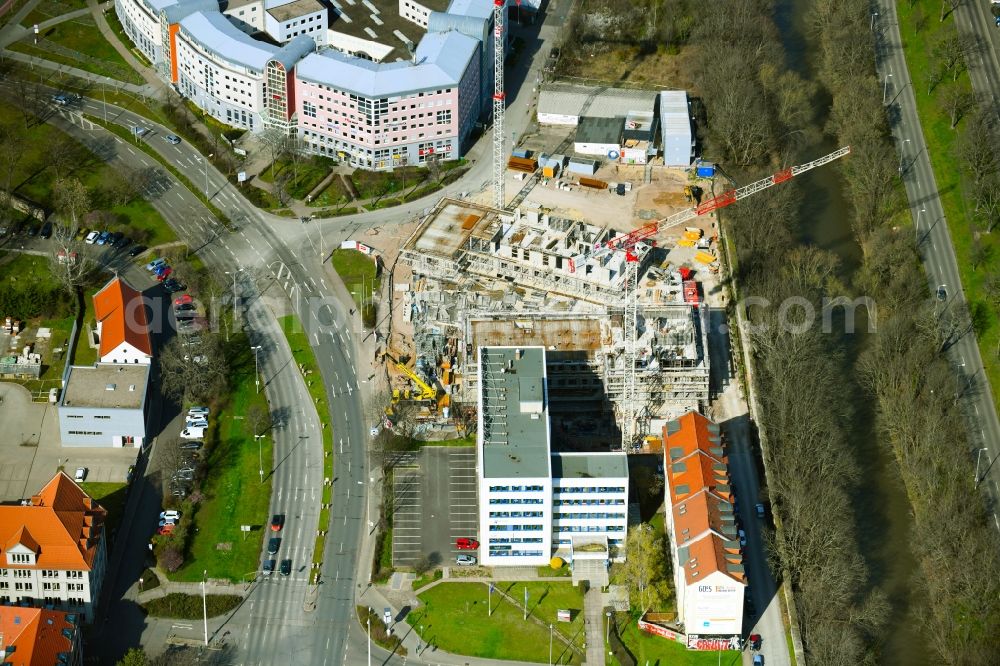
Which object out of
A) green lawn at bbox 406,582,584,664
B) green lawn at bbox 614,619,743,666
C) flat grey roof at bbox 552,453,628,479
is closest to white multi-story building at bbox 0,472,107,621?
green lawn at bbox 406,582,584,664

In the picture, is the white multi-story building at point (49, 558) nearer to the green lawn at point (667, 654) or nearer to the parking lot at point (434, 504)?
the parking lot at point (434, 504)

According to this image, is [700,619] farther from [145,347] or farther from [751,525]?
[145,347]

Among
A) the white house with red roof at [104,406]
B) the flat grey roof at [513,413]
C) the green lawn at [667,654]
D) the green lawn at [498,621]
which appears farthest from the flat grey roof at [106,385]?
the green lawn at [667,654]

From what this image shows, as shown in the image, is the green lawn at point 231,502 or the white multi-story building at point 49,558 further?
the green lawn at point 231,502

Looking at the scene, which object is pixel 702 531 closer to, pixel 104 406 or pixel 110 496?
pixel 110 496

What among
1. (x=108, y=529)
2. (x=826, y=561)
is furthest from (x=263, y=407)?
(x=826, y=561)
